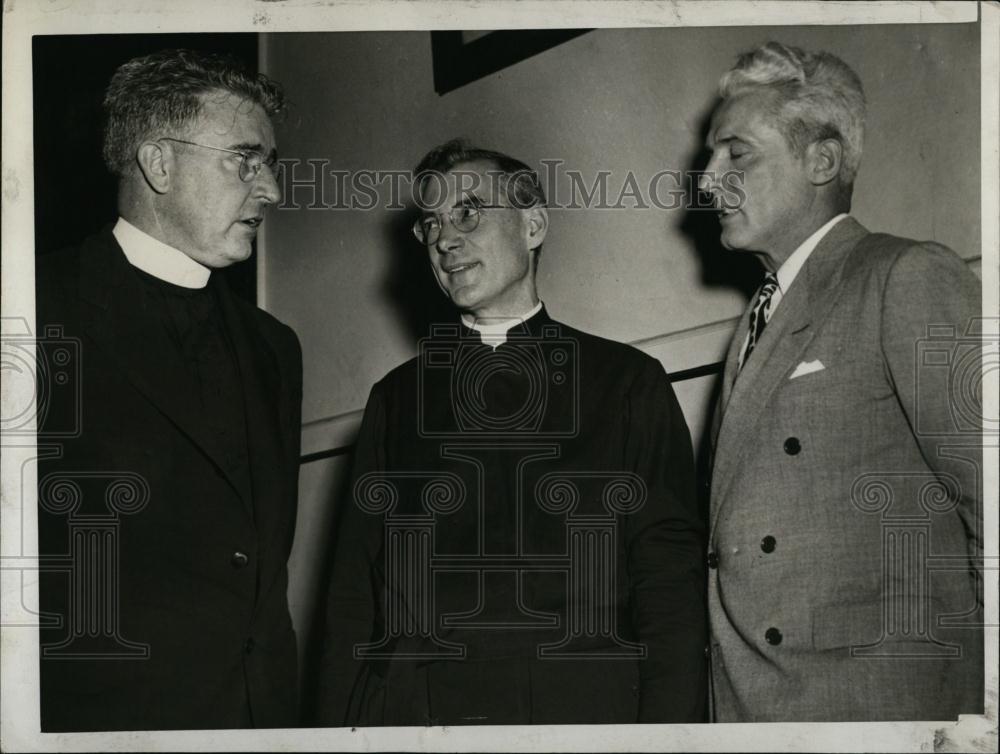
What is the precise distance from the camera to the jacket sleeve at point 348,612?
244 centimetres

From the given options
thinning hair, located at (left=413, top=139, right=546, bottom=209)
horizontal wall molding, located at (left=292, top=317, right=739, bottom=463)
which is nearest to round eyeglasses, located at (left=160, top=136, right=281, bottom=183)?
thinning hair, located at (left=413, top=139, right=546, bottom=209)

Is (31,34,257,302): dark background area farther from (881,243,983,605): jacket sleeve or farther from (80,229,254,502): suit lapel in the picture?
(881,243,983,605): jacket sleeve

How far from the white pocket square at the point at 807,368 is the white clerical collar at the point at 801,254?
0.51 feet

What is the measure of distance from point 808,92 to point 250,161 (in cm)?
112

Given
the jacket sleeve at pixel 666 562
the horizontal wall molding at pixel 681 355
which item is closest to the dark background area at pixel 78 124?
the horizontal wall molding at pixel 681 355

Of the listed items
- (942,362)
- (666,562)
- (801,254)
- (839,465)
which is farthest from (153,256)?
(942,362)

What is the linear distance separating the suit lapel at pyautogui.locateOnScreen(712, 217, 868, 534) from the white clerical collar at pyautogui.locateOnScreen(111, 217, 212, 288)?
1.11m

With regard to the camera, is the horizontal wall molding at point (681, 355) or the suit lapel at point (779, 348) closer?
the suit lapel at point (779, 348)

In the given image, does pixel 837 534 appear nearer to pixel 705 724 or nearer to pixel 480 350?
pixel 705 724

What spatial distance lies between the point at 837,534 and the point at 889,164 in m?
0.73

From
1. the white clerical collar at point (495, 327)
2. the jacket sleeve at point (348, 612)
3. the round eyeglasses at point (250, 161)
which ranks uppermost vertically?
the round eyeglasses at point (250, 161)

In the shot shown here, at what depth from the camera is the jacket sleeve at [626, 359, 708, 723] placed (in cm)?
240

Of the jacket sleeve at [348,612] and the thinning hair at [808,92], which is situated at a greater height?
the thinning hair at [808,92]

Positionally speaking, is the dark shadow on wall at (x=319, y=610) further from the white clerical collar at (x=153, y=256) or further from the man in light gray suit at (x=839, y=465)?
the man in light gray suit at (x=839, y=465)
